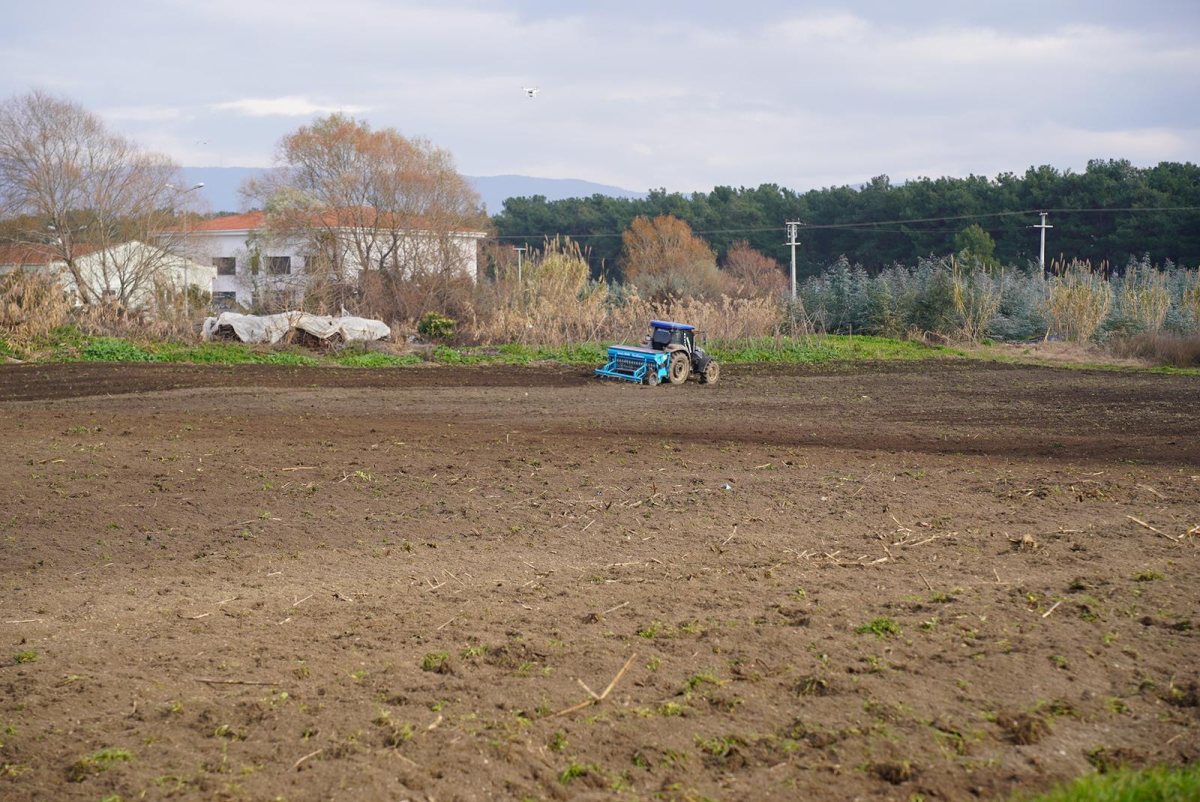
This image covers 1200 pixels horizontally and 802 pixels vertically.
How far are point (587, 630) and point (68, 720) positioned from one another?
2765mm

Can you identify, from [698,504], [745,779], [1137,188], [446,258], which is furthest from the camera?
[1137,188]

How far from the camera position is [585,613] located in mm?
6578

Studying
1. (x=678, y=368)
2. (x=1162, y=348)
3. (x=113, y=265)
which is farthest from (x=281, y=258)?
(x=1162, y=348)

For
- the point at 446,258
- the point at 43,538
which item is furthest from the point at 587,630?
the point at 446,258

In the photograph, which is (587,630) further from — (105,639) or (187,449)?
(187,449)

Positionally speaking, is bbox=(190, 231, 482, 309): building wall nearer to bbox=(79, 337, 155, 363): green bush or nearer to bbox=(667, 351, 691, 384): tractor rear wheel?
bbox=(79, 337, 155, 363): green bush

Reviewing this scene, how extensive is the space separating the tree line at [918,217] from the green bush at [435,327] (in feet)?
119

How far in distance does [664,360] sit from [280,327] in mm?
12495

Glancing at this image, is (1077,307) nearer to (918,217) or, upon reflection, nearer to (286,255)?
(286,255)

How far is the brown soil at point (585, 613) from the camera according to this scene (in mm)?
4484

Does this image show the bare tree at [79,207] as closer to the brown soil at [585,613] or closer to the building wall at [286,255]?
the building wall at [286,255]

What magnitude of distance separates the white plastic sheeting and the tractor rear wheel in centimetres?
1131

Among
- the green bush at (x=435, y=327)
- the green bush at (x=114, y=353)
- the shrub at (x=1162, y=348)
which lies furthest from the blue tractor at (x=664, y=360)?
the shrub at (x=1162, y=348)

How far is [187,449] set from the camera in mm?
12492
